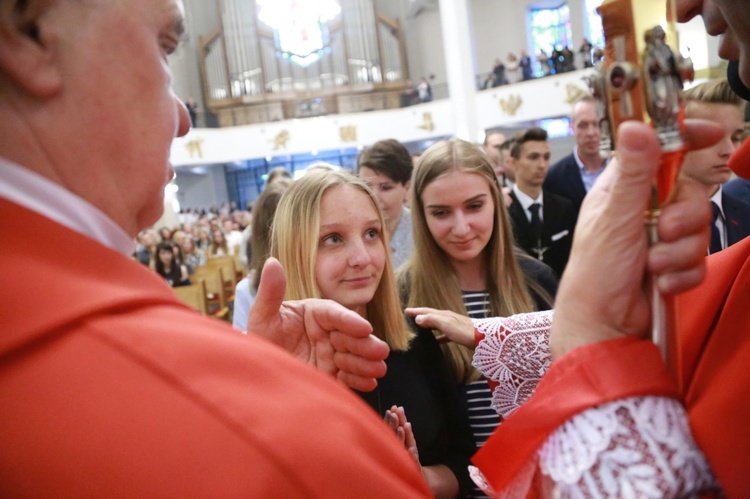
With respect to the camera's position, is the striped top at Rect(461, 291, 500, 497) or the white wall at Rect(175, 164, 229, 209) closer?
the striped top at Rect(461, 291, 500, 497)

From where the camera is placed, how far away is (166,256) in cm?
790

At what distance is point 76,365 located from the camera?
1.86ft

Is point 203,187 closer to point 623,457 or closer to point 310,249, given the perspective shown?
point 310,249

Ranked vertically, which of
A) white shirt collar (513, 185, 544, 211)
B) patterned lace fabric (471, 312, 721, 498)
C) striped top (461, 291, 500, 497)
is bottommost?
striped top (461, 291, 500, 497)

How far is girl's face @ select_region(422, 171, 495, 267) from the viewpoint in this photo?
243cm

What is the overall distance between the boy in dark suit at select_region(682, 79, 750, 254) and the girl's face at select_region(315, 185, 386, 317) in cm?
163

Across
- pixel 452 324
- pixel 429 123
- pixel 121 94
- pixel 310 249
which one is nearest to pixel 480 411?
pixel 452 324

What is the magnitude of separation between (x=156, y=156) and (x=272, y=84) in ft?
66.9

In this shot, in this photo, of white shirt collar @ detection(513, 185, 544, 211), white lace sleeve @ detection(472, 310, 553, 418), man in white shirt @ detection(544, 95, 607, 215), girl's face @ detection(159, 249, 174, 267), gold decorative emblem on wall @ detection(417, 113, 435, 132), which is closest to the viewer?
white lace sleeve @ detection(472, 310, 553, 418)

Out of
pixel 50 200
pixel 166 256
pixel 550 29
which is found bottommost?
pixel 166 256

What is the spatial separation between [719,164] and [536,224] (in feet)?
4.37

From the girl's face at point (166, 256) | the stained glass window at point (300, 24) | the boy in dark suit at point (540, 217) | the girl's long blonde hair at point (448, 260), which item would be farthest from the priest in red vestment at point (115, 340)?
the stained glass window at point (300, 24)

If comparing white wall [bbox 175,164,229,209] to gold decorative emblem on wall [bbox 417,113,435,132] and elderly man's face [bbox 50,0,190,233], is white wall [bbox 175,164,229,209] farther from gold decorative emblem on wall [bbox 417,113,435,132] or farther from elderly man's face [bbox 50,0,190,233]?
elderly man's face [bbox 50,0,190,233]

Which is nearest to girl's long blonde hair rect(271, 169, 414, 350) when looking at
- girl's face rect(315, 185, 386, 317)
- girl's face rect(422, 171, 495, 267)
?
girl's face rect(315, 185, 386, 317)
